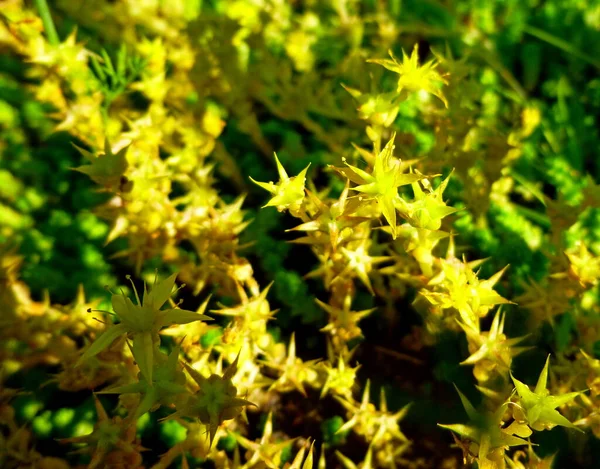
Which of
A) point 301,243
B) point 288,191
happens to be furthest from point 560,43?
point 288,191

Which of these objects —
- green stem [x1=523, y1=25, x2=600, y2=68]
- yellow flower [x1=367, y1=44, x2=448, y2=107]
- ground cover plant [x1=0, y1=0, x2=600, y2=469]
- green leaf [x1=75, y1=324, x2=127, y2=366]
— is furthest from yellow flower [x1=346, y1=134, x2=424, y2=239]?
green stem [x1=523, y1=25, x2=600, y2=68]

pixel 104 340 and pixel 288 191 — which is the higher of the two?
pixel 288 191

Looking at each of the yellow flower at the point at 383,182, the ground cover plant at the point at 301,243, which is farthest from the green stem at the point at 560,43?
the yellow flower at the point at 383,182

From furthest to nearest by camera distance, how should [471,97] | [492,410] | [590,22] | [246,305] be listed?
1. [590,22]
2. [471,97]
3. [246,305]
4. [492,410]

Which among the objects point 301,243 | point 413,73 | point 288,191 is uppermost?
point 413,73

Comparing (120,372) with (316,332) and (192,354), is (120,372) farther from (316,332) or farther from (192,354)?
(316,332)

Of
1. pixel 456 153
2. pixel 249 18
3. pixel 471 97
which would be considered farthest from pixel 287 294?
pixel 249 18

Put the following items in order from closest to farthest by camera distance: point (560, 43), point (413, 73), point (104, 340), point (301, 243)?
point (104, 340), point (413, 73), point (301, 243), point (560, 43)

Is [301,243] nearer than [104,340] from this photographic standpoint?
No

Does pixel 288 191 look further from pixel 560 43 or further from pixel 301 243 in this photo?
pixel 560 43
